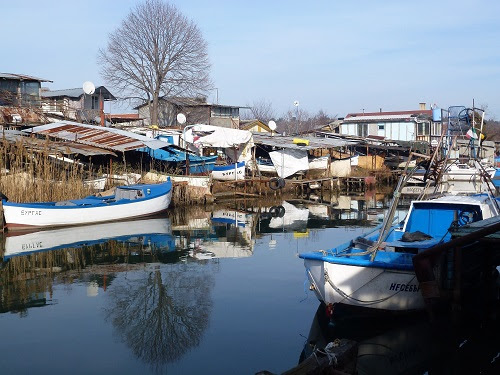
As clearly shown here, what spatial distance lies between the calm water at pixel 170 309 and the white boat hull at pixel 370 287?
0.55 meters

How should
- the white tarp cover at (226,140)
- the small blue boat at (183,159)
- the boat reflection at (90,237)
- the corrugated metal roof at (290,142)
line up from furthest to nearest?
the corrugated metal roof at (290,142)
the white tarp cover at (226,140)
the small blue boat at (183,159)
the boat reflection at (90,237)

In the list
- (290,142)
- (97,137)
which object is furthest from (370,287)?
(290,142)

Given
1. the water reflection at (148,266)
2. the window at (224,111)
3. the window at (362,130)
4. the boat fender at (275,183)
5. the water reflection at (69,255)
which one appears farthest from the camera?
the window at (362,130)

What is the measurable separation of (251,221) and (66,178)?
7.99 metres

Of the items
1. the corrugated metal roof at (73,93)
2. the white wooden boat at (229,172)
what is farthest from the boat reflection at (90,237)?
the corrugated metal roof at (73,93)

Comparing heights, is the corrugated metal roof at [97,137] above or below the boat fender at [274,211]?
above

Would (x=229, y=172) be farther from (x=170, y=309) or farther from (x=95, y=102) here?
(x=170, y=309)

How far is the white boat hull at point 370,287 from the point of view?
10.1 metres

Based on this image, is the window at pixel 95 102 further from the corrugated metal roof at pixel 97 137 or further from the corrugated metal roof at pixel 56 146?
the corrugated metal roof at pixel 56 146

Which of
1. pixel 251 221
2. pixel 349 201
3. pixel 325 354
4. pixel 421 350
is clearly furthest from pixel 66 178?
pixel 325 354

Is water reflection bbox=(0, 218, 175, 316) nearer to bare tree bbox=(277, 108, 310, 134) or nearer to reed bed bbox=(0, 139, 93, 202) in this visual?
reed bed bbox=(0, 139, 93, 202)

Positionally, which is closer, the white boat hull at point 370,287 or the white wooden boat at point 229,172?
the white boat hull at point 370,287

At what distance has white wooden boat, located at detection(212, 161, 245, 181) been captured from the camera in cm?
3219

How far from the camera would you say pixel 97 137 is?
2731 cm
